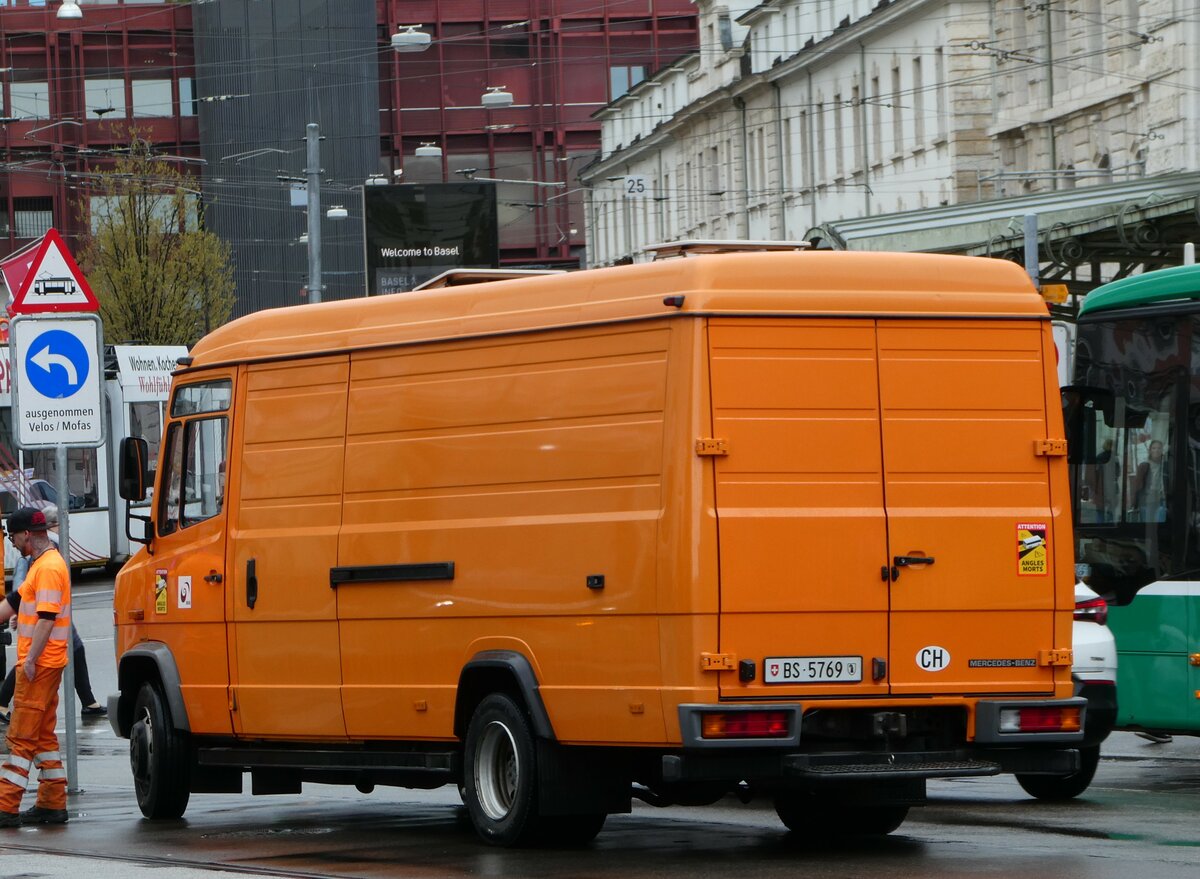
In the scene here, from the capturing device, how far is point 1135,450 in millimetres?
14789

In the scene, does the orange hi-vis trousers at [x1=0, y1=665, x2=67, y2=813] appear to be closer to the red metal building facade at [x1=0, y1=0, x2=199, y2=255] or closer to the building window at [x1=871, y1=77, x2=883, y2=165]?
the building window at [x1=871, y1=77, x2=883, y2=165]

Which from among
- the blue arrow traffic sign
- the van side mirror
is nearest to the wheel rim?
the van side mirror

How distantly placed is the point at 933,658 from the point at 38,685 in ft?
17.2

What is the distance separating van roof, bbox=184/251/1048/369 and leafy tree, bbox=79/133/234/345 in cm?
4741

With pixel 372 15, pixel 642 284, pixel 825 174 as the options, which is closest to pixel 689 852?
pixel 642 284

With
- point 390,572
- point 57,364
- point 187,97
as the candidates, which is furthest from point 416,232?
point 187,97

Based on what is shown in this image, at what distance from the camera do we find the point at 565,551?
10.7 meters

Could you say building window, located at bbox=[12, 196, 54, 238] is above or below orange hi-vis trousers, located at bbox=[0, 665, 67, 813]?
above

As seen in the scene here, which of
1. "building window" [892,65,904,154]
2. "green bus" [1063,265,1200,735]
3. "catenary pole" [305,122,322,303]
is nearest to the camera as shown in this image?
"green bus" [1063,265,1200,735]

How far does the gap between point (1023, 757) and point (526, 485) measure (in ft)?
8.12

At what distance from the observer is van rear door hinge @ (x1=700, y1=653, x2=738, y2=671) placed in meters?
10.1

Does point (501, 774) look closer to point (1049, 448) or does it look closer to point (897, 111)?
point (1049, 448)

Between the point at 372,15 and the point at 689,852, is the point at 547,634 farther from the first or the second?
the point at 372,15

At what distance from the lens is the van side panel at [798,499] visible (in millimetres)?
10203
